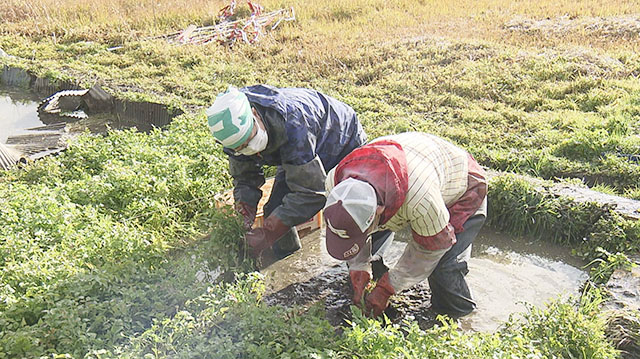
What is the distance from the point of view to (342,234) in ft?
9.71

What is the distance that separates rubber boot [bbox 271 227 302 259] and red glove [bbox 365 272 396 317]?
1.31 meters

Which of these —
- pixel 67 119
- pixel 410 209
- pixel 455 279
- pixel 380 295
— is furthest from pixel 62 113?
pixel 410 209

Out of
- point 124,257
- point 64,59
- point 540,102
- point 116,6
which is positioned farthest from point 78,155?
point 116,6

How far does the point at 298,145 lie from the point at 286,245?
51.2 inches

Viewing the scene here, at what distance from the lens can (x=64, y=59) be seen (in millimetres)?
11625

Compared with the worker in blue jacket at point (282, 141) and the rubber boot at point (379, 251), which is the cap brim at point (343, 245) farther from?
the rubber boot at point (379, 251)

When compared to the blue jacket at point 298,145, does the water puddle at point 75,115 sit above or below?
below

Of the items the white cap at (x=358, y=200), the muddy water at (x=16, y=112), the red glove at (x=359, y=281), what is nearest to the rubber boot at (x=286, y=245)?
the red glove at (x=359, y=281)

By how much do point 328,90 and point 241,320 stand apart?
20.2 ft

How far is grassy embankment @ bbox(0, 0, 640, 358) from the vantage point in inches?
125

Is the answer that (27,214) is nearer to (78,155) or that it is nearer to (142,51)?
(78,155)

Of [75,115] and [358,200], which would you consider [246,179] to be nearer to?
[358,200]

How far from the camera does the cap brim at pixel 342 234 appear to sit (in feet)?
9.42

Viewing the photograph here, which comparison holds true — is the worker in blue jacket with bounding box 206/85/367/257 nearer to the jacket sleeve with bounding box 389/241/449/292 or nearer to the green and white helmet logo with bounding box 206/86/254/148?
the green and white helmet logo with bounding box 206/86/254/148
